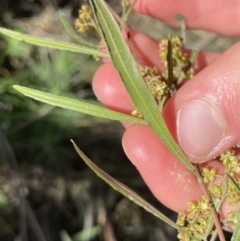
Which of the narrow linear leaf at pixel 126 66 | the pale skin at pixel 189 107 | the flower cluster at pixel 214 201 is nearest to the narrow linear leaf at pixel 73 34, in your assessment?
the pale skin at pixel 189 107

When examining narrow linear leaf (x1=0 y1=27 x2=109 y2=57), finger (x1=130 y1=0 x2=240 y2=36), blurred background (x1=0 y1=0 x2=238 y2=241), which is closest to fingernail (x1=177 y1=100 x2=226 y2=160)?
narrow linear leaf (x1=0 y1=27 x2=109 y2=57)

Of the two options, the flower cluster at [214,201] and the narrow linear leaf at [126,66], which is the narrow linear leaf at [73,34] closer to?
the narrow linear leaf at [126,66]

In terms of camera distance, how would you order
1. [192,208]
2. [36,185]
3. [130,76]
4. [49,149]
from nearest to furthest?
[130,76] → [192,208] → [49,149] → [36,185]

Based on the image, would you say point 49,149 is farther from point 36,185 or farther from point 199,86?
point 199,86

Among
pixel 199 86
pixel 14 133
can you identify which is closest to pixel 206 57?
pixel 199 86

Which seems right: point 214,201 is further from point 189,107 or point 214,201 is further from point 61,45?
point 61,45

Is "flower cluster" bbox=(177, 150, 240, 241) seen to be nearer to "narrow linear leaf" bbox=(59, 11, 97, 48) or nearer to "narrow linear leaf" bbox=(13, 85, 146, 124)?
"narrow linear leaf" bbox=(13, 85, 146, 124)
